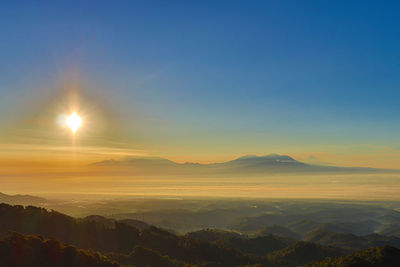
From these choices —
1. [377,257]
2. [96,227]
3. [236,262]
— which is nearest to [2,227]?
[96,227]

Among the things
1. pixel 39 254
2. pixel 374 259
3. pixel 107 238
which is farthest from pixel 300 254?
pixel 39 254

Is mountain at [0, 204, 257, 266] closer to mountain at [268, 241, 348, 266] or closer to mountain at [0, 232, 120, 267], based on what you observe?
mountain at [268, 241, 348, 266]

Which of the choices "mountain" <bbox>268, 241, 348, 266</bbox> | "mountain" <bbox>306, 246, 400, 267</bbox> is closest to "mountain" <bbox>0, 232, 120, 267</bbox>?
"mountain" <bbox>306, 246, 400, 267</bbox>

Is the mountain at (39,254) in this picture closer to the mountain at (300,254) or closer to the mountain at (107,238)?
the mountain at (107,238)

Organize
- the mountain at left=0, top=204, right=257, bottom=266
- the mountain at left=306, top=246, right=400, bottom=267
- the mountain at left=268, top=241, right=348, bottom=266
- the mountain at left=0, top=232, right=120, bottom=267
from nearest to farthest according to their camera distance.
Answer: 1. the mountain at left=0, top=232, right=120, bottom=267
2. the mountain at left=306, top=246, right=400, bottom=267
3. the mountain at left=0, top=204, right=257, bottom=266
4. the mountain at left=268, top=241, right=348, bottom=266

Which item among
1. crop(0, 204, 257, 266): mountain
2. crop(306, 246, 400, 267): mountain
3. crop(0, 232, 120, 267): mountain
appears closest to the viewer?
crop(0, 232, 120, 267): mountain

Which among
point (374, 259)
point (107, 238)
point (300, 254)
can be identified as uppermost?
point (374, 259)

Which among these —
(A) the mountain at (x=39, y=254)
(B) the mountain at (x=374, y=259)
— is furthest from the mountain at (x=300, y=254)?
(A) the mountain at (x=39, y=254)

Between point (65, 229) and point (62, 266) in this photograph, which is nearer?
point (62, 266)

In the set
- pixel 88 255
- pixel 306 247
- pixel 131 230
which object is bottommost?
pixel 306 247

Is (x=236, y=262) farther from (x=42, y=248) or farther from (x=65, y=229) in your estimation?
(x=42, y=248)

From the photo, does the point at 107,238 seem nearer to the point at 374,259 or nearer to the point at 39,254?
the point at 39,254
